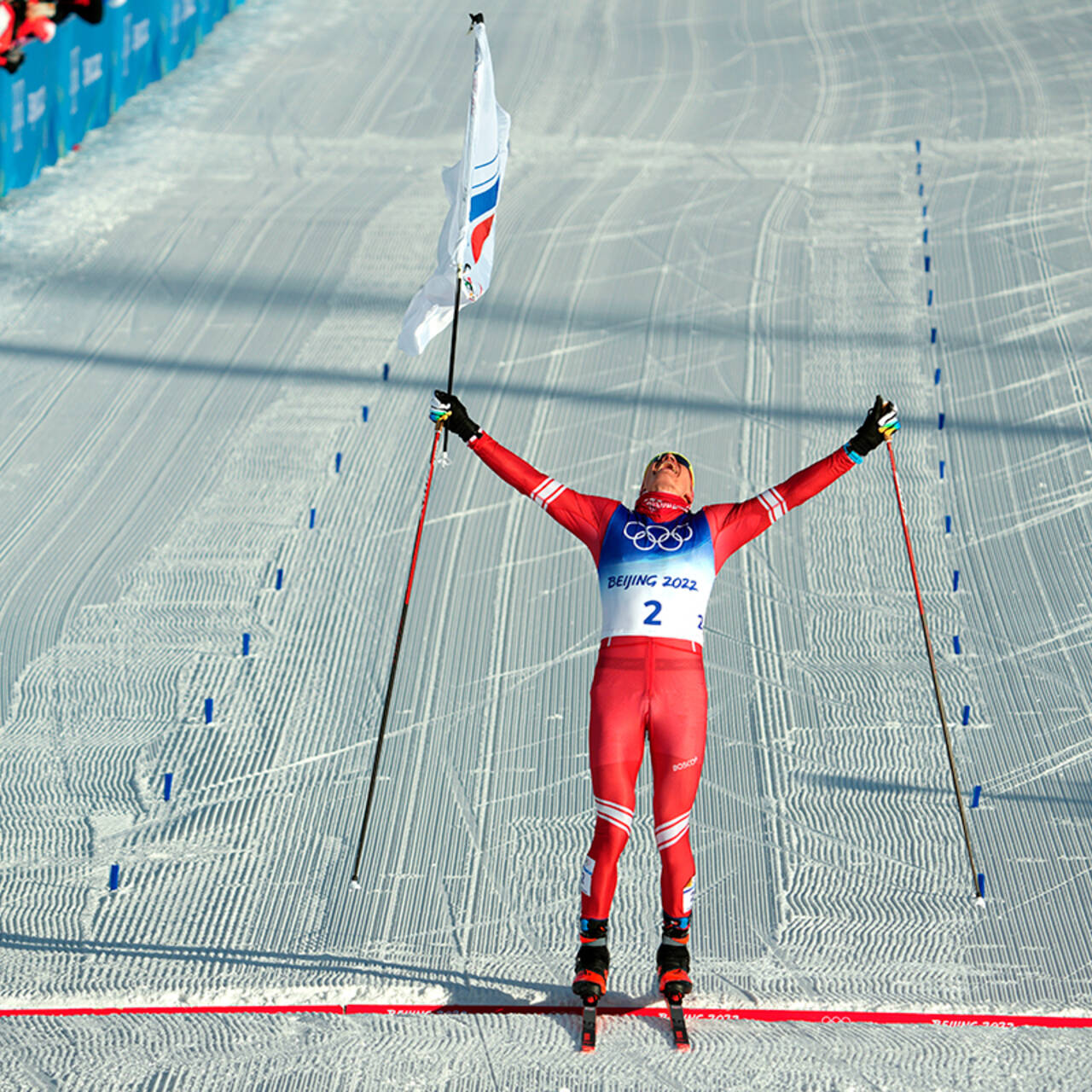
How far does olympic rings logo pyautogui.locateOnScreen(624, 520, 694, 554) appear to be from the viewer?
402cm

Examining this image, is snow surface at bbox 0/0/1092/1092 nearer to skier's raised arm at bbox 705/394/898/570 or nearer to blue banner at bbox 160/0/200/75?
blue banner at bbox 160/0/200/75

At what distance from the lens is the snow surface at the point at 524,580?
4383 millimetres

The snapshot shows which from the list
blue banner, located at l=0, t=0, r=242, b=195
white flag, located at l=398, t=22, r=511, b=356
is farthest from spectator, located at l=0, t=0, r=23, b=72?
blue banner, located at l=0, t=0, r=242, b=195

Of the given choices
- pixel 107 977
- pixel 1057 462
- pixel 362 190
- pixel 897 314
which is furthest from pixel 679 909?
pixel 362 190

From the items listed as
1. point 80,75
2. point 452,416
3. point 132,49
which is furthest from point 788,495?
point 132,49

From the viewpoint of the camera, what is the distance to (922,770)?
5492 mm

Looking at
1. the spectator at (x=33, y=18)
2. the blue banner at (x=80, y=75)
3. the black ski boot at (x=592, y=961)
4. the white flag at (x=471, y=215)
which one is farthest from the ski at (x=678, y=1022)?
the blue banner at (x=80, y=75)

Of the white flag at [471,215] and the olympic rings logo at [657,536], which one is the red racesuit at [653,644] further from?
the white flag at [471,215]

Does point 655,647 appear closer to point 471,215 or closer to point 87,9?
point 471,215

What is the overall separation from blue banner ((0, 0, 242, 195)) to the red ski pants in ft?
26.9

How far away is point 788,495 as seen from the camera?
4.09 metres

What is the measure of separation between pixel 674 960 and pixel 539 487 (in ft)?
4.59

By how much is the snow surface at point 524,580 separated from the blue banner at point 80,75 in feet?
1.03

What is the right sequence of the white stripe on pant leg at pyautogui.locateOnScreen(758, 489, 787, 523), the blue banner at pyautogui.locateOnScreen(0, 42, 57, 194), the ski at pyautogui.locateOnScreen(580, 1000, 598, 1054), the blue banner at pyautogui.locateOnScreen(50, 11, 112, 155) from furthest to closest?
the blue banner at pyautogui.locateOnScreen(50, 11, 112, 155), the blue banner at pyautogui.locateOnScreen(0, 42, 57, 194), the white stripe on pant leg at pyautogui.locateOnScreen(758, 489, 787, 523), the ski at pyautogui.locateOnScreen(580, 1000, 598, 1054)
